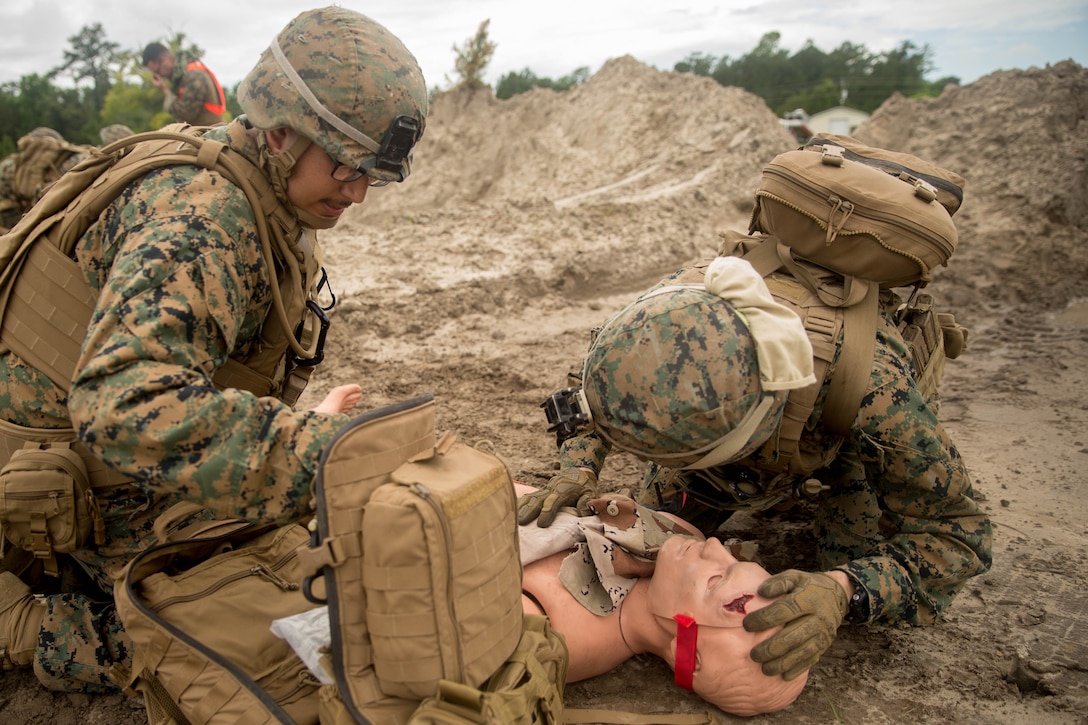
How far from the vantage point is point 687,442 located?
2145mm

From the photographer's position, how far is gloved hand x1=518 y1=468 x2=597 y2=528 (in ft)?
8.47

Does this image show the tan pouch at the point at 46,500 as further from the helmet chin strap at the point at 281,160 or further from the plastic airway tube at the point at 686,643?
the plastic airway tube at the point at 686,643

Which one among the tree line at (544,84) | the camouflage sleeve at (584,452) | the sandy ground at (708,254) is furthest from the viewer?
the tree line at (544,84)

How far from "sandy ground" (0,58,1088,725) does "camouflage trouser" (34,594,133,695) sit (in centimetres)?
11

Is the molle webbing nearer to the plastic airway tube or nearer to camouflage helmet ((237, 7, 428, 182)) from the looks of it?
camouflage helmet ((237, 7, 428, 182))

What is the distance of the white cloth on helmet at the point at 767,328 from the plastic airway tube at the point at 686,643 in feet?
2.28

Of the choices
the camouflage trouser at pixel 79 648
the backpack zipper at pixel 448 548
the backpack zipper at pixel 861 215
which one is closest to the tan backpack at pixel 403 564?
the backpack zipper at pixel 448 548

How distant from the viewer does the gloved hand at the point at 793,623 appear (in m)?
2.10

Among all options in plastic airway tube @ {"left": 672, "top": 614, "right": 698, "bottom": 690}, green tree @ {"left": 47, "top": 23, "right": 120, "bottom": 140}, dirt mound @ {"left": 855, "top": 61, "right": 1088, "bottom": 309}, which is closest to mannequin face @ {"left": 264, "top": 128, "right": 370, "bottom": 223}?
plastic airway tube @ {"left": 672, "top": 614, "right": 698, "bottom": 690}

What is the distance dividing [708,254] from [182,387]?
6353 millimetres

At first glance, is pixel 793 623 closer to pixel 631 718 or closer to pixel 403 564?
pixel 631 718

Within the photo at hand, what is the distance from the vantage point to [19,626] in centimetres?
243

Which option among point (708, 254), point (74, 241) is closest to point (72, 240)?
point (74, 241)

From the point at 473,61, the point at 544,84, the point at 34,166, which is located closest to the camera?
the point at 34,166
